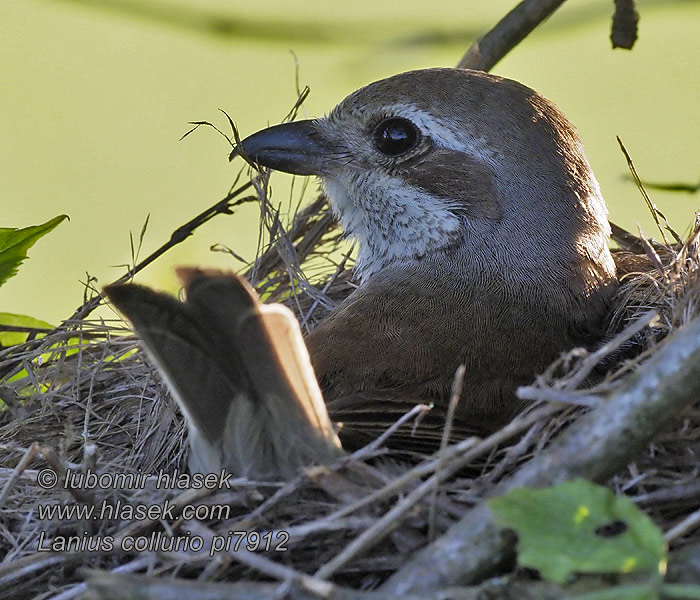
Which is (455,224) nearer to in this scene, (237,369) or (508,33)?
(508,33)

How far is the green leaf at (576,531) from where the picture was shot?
155cm

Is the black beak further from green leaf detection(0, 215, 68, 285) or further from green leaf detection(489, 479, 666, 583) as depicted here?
green leaf detection(489, 479, 666, 583)

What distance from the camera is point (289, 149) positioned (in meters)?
3.34

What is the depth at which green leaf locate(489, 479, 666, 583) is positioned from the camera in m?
1.55

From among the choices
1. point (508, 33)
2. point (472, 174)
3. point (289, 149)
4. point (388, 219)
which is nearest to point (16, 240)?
point (289, 149)

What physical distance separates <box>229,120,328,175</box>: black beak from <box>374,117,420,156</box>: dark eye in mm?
205

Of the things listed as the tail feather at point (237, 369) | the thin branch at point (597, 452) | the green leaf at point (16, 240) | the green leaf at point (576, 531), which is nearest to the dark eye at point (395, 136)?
the green leaf at point (16, 240)

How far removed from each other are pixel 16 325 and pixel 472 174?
5.26 ft

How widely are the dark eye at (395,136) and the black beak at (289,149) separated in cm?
21

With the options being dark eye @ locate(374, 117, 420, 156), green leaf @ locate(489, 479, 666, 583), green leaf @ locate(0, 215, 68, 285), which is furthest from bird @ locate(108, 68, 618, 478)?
green leaf @ locate(489, 479, 666, 583)

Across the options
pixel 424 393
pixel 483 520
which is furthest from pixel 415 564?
pixel 424 393

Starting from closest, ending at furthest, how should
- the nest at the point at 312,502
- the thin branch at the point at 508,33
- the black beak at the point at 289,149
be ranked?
the nest at the point at 312,502, the thin branch at the point at 508,33, the black beak at the point at 289,149

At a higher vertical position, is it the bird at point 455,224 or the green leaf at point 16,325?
the bird at point 455,224

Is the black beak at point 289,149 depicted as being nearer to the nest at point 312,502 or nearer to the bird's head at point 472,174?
the bird's head at point 472,174
